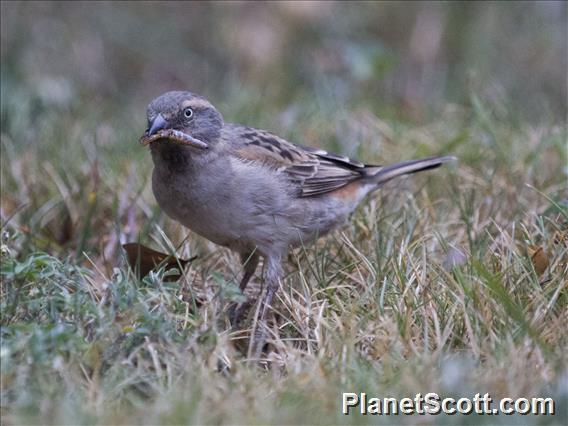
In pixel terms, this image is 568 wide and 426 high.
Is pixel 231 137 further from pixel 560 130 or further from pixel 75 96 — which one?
pixel 75 96

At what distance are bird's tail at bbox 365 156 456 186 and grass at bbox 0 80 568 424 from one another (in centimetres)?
16

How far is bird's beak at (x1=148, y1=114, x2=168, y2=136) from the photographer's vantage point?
4.79 metres

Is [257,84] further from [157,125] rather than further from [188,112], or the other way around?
[157,125]

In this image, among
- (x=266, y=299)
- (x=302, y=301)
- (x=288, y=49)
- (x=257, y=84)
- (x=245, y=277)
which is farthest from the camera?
(x=288, y=49)

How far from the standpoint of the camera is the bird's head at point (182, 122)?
4.83 meters

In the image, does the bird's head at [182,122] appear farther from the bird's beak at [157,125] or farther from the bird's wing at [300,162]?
the bird's wing at [300,162]

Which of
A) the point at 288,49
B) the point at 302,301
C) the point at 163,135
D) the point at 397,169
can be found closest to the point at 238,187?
the point at 163,135

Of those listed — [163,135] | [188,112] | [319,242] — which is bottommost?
[319,242]

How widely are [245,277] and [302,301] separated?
689 millimetres

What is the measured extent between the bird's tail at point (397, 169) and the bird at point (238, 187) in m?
0.41

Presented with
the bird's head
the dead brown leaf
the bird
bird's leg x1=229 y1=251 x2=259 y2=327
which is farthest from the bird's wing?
the dead brown leaf

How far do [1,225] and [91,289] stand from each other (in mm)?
1404

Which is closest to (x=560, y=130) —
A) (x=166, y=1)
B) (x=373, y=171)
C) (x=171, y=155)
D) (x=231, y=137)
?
(x=373, y=171)

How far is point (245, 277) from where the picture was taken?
17.2ft
